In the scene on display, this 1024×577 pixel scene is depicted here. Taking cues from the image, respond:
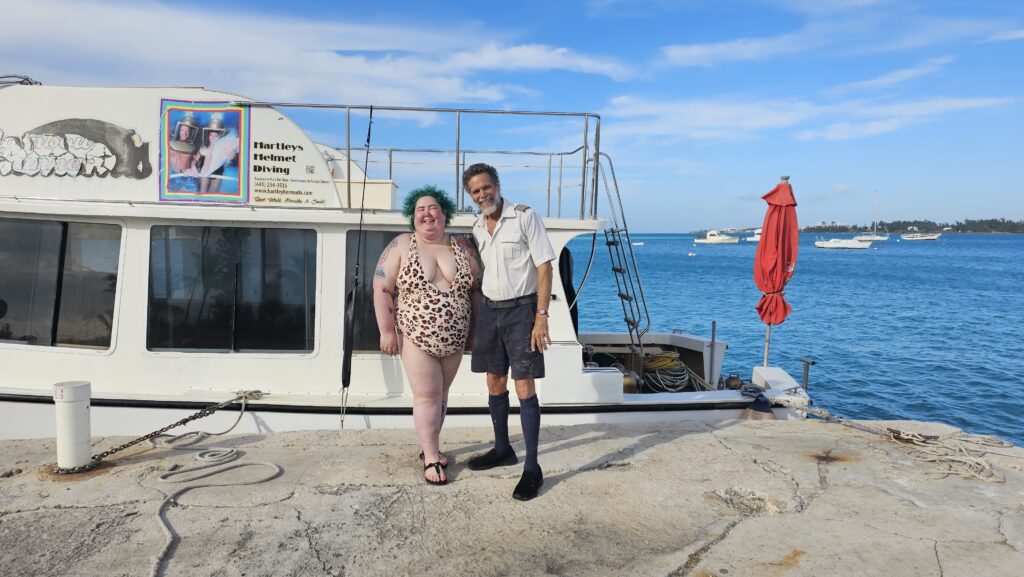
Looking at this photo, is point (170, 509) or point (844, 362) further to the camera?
point (844, 362)

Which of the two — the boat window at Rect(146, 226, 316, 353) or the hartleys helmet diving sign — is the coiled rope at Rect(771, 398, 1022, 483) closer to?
the boat window at Rect(146, 226, 316, 353)

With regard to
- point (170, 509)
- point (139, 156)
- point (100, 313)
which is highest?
point (139, 156)

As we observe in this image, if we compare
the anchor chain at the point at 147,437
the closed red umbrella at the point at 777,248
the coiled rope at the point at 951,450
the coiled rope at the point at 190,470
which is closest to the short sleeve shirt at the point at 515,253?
the coiled rope at the point at 190,470

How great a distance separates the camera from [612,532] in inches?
121

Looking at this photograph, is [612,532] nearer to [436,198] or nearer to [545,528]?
[545,528]

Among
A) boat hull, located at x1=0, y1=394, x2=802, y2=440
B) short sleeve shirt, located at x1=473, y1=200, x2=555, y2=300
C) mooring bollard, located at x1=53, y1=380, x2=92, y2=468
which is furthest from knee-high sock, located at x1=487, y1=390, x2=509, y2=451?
mooring bollard, located at x1=53, y1=380, x2=92, y2=468

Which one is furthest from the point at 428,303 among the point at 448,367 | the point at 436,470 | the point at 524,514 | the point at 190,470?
the point at 190,470

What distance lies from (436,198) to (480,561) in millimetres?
1955

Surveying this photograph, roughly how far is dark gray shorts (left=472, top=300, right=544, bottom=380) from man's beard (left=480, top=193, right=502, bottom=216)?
53 centimetres

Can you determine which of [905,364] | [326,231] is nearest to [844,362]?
[905,364]

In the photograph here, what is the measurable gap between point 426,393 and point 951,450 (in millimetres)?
3477

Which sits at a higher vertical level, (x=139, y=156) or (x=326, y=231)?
(x=139, y=156)

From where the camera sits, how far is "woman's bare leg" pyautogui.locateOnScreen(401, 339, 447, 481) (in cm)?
362

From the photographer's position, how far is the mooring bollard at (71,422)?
11.9ft
